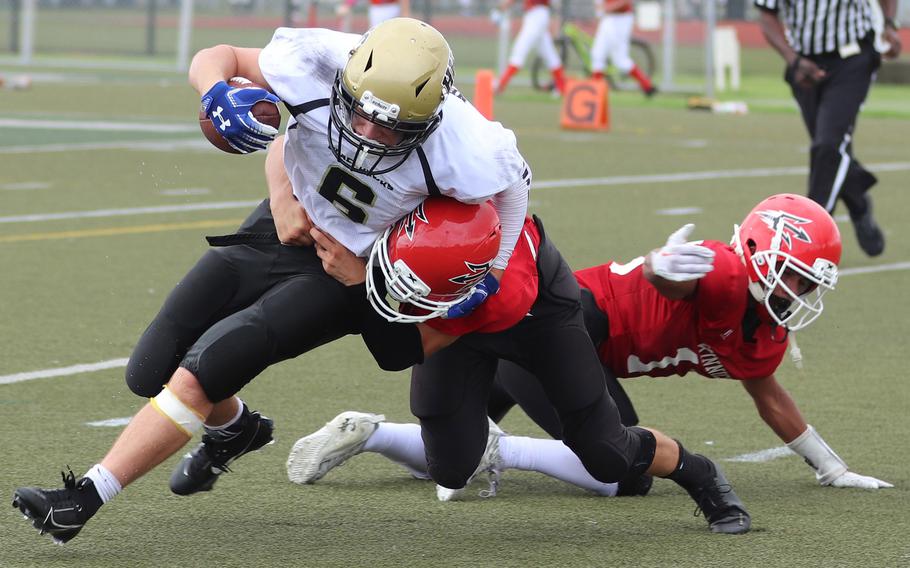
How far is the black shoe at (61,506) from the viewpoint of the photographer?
12.7 ft

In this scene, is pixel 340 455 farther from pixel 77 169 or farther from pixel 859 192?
pixel 77 169

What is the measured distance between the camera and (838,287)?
27.5 ft

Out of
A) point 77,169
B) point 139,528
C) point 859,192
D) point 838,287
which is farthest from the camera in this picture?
point 77,169

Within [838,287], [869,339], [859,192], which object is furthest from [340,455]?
[859,192]

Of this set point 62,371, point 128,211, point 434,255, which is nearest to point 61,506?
point 434,255

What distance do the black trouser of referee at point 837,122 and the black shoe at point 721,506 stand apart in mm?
4550

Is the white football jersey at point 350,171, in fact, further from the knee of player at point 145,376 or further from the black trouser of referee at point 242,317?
the knee of player at point 145,376

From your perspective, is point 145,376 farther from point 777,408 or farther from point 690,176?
point 690,176

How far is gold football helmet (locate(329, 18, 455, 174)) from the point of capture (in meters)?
3.85

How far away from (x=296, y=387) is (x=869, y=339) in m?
2.62

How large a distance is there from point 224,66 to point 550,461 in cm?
148

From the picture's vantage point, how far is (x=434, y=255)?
4.00 m

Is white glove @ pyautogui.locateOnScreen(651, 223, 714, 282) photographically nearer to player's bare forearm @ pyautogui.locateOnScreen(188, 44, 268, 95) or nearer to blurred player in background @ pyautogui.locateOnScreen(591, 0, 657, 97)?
player's bare forearm @ pyautogui.locateOnScreen(188, 44, 268, 95)

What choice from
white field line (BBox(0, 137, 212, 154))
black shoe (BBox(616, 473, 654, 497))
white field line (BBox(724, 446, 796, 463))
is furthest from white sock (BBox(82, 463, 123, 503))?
white field line (BBox(0, 137, 212, 154))
